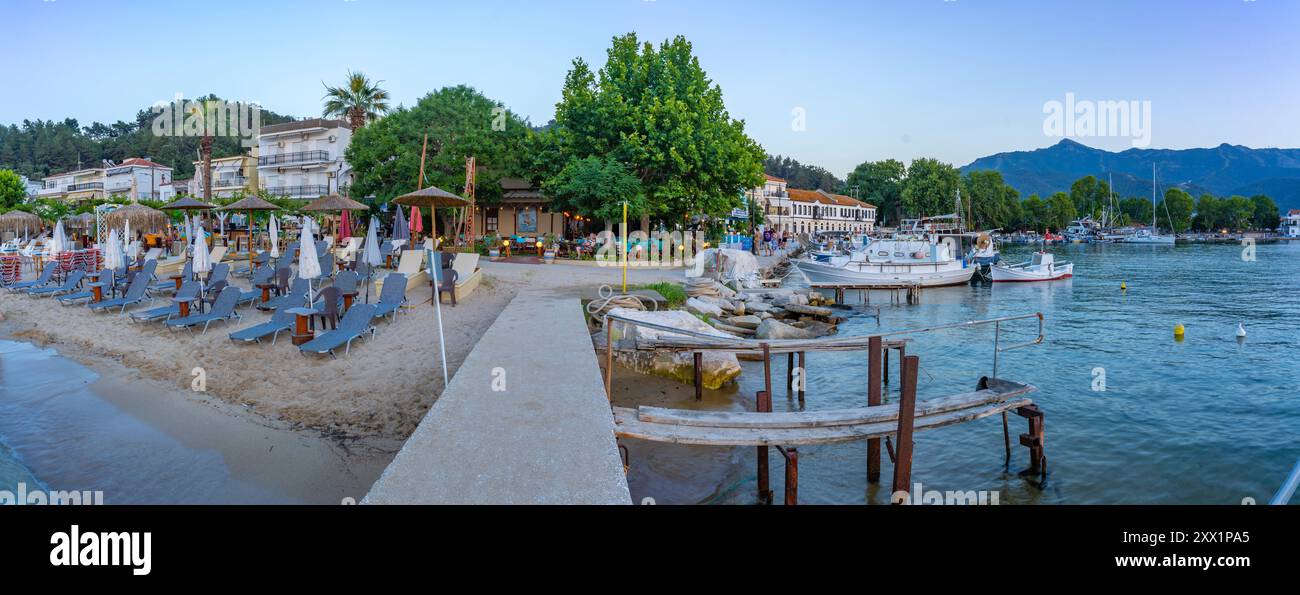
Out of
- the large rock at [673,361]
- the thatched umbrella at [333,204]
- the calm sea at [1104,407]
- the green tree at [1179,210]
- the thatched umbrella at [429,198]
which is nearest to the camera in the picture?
the calm sea at [1104,407]

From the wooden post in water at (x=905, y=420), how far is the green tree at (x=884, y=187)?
4335 inches

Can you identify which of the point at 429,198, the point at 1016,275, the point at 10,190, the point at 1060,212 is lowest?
the point at 1016,275

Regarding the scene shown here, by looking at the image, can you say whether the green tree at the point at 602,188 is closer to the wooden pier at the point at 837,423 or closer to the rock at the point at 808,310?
the rock at the point at 808,310

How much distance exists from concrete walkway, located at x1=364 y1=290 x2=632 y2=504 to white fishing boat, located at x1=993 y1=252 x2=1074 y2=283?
3977cm

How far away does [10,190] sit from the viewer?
149 feet

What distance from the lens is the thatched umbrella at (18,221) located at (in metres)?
31.4

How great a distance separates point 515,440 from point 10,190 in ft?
A: 194

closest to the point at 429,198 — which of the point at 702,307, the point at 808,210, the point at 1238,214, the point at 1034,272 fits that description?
the point at 702,307

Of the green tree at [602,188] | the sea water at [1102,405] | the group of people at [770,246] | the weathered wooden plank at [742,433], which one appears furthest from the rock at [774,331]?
the group of people at [770,246]

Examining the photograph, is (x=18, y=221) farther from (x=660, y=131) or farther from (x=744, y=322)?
(x=744, y=322)

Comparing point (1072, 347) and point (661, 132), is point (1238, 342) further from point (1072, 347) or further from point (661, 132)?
point (661, 132)

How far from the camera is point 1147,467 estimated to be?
999cm
